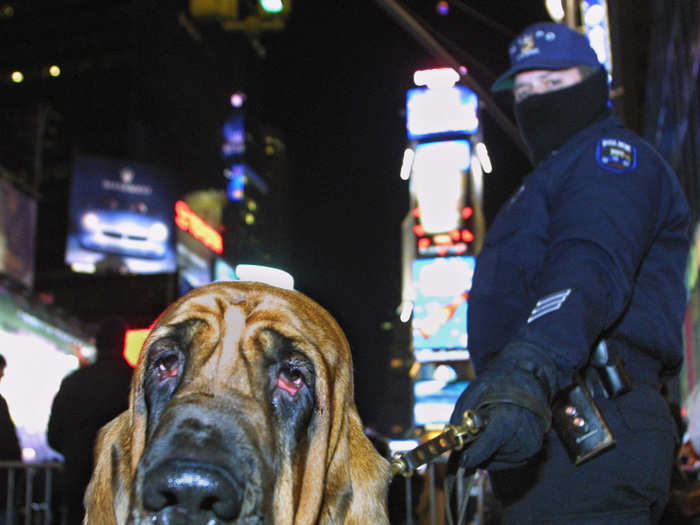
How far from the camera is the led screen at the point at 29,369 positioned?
1584 cm

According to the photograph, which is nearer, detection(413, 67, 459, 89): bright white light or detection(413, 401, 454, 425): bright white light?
detection(413, 67, 459, 89): bright white light

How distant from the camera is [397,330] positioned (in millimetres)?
89188

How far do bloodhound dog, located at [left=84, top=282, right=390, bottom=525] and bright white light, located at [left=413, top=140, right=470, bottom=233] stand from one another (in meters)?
35.7

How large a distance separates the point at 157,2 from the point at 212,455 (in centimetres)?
5367

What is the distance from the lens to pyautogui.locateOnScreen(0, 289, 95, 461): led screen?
1584cm

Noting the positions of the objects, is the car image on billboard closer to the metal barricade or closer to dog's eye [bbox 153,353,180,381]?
the metal barricade

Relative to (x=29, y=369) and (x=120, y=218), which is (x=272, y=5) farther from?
(x=120, y=218)

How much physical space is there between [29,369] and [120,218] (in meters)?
14.1

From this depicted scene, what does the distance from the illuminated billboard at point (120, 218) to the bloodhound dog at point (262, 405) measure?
28218mm

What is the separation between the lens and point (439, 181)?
129ft

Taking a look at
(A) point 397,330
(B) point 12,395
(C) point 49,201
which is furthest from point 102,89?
(A) point 397,330

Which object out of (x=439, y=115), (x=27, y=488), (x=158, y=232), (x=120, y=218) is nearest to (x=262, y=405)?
(x=27, y=488)

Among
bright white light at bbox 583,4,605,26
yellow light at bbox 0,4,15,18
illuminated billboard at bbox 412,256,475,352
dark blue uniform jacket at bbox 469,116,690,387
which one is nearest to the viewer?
dark blue uniform jacket at bbox 469,116,690,387

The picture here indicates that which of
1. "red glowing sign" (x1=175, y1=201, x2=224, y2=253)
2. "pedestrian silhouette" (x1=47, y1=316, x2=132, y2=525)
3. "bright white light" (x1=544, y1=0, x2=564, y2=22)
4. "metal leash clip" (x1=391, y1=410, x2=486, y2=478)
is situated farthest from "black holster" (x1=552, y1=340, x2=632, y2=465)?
"red glowing sign" (x1=175, y1=201, x2=224, y2=253)
